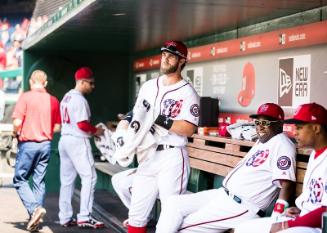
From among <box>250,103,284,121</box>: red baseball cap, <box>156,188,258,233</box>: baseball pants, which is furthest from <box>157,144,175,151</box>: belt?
<box>250,103,284,121</box>: red baseball cap

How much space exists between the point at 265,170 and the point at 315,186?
69 cm

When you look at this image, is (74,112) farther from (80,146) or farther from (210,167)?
(210,167)

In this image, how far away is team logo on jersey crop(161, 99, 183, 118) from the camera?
5148mm

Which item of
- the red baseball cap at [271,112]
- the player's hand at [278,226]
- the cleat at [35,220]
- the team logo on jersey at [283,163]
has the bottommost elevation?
the cleat at [35,220]

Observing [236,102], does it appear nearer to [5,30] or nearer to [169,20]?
[169,20]

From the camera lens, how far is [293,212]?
4320 millimetres

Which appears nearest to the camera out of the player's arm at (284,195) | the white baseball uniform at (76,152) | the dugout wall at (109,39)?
the player's arm at (284,195)

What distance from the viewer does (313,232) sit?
3.94 metres

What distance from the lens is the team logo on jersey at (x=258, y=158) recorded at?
15.7 ft

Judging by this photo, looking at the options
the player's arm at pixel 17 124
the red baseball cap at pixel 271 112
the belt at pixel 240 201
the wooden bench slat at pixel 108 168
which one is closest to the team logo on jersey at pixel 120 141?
the belt at pixel 240 201

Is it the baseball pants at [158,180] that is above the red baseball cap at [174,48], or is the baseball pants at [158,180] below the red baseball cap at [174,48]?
below

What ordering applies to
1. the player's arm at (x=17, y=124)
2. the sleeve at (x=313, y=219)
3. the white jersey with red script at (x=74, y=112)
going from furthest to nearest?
the white jersey with red script at (x=74, y=112) < the player's arm at (x=17, y=124) < the sleeve at (x=313, y=219)

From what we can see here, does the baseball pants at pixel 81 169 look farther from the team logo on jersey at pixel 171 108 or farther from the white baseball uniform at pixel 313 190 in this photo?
the white baseball uniform at pixel 313 190

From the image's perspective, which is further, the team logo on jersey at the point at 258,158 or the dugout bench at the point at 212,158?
the dugout bench at the point at 212,158
